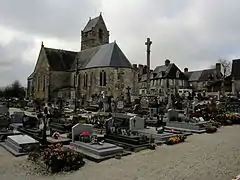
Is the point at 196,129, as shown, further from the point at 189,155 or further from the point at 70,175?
the point at 70,175

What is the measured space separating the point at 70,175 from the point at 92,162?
138cm

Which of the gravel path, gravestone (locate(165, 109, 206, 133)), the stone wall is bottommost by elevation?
the gravel path

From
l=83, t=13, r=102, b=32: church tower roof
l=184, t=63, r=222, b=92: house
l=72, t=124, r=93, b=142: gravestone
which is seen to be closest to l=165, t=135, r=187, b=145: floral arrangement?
l=72, t=124, r=93, b=142: gravestone

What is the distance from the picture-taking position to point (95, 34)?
5319 cm

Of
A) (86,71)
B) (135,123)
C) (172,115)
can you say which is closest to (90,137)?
(135,123)

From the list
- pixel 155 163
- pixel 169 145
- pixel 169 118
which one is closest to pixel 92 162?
pixel 155 163

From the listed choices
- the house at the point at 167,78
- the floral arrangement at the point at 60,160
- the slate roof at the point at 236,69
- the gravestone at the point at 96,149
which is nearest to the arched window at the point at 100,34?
the house at the point at 167,78

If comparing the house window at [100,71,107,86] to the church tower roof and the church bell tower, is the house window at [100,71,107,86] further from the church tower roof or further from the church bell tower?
the church tower roof

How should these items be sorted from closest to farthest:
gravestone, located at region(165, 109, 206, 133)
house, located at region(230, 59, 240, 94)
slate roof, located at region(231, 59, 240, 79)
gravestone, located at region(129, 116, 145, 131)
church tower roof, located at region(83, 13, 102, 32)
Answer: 1. gravestone, located at region(129, 116, 145, 131)
2. gravestone, located at region(165, 109, 206, 133)
3. house, located at region(230, 59, 240, 94)
4. slate roof, located at region(231, 59, 240, 79)
5. church tower roof, located at region(83, 13, 102, 32)

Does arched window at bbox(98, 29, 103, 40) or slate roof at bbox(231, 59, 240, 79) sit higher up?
arched window at bbox(98, 29, 103, 40)

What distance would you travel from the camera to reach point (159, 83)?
50.6 metres

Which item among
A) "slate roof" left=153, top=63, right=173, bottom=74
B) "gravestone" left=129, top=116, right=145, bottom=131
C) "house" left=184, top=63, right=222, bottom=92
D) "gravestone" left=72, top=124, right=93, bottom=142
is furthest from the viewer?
"slate roof" left=153, top=63, right=173, bottom=74

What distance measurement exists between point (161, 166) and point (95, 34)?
158 ft

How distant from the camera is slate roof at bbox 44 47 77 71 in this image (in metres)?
44.5
